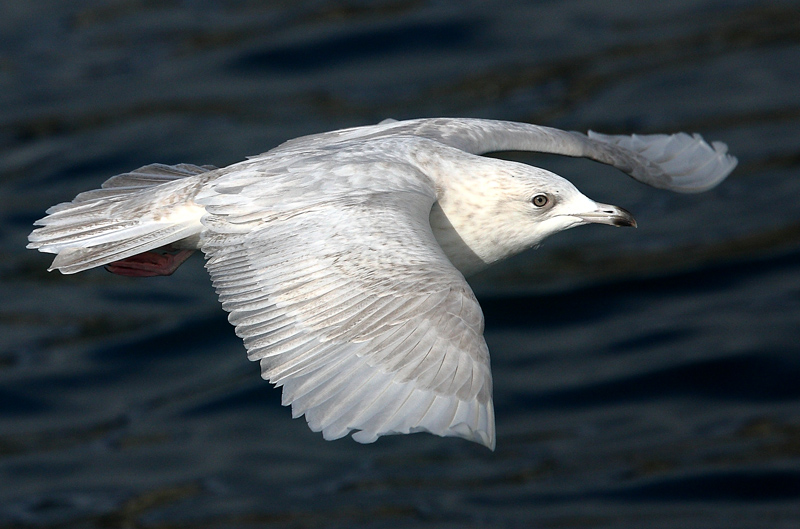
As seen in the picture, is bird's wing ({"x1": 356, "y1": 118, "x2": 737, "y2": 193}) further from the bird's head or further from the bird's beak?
the bird's beak

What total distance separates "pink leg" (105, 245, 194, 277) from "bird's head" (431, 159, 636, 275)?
1.50 metres

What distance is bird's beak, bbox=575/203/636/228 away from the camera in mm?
6566

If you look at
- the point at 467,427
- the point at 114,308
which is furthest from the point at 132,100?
the point at 467,427

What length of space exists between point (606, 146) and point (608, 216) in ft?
5.37

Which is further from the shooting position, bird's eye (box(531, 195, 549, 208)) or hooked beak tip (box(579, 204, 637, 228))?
bird's eye (box(531, 195, 549, 208))

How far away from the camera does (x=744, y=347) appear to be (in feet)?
42.4

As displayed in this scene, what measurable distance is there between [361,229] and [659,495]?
6.60 meters

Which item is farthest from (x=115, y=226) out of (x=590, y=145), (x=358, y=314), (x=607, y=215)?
(x=590, y=145)

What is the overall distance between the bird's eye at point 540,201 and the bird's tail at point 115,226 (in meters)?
1.78

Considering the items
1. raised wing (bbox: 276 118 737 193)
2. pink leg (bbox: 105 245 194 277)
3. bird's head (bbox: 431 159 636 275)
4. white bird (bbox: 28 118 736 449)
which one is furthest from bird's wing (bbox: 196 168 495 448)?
raised wing (bbox: 276 118 737 193)

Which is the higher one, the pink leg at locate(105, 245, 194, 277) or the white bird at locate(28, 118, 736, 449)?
the white bird at locate(28, 118, 736, 449)

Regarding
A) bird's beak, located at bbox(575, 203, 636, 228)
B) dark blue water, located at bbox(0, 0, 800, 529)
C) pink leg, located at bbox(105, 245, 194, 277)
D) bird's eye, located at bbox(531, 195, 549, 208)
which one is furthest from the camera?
dark blue water, located at bbox(0, 0, 800, 529)

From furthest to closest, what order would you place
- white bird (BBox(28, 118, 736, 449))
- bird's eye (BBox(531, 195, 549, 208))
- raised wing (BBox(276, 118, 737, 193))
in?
raised wing (BBox(276, 118, 737, 193)) → bird's eye (BBox(531, 195, 549, 208)) → white bird (BBox(28, 118, 736, 449))

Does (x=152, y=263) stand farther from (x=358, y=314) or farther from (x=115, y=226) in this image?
(x=358, y=314)
